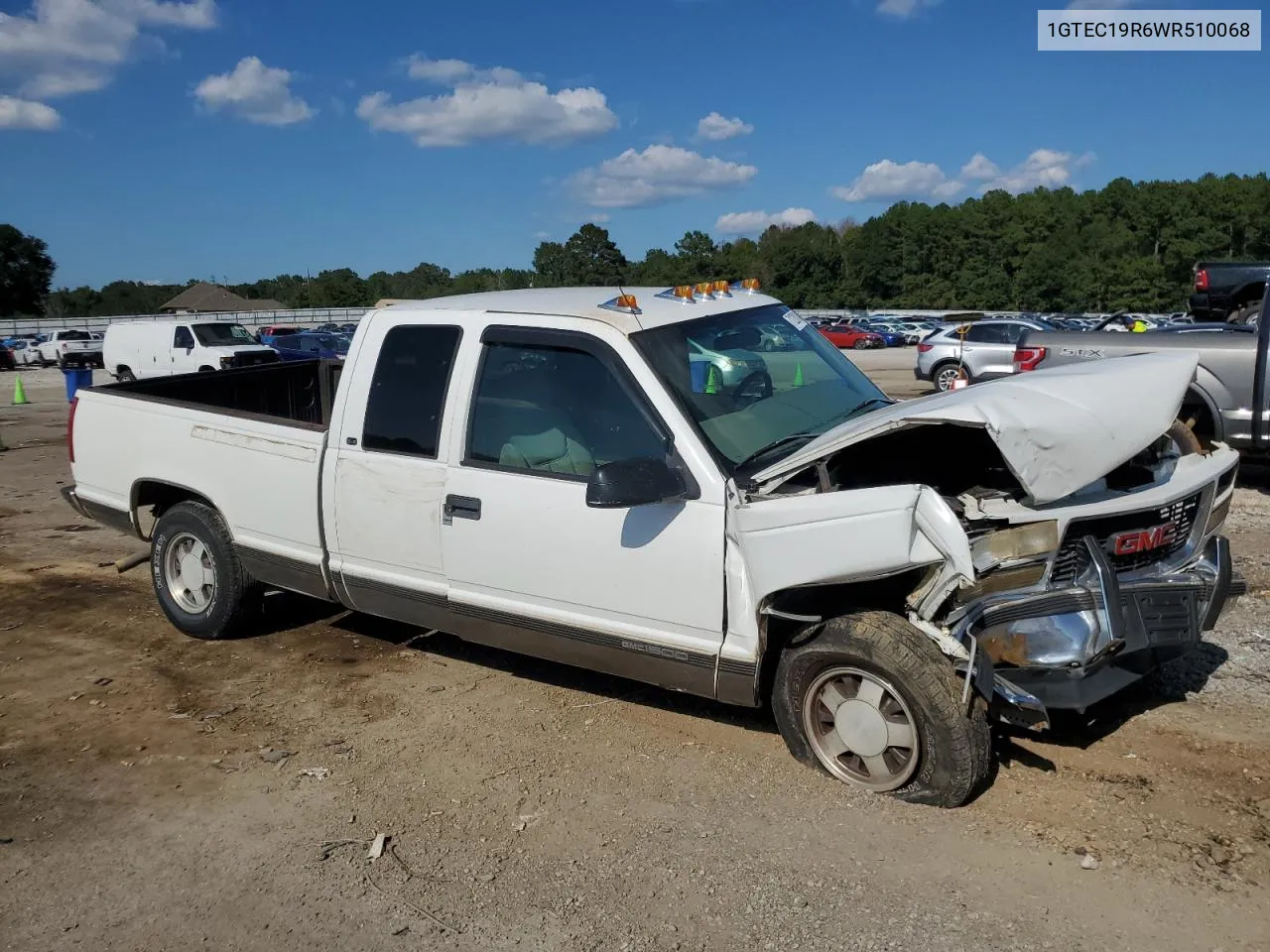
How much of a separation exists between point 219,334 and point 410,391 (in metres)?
24.9

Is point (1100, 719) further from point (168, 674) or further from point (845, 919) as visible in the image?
point (168, 674)

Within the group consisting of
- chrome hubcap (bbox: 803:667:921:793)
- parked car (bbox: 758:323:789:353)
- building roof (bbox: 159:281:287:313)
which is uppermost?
building roof (bbox: 159:281:287:313)

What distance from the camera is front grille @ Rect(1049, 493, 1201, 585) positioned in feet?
12.0

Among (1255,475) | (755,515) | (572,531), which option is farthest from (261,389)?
(1255,475)

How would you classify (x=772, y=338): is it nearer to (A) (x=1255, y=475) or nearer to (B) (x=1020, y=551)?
(B) (x=1020, y=551)

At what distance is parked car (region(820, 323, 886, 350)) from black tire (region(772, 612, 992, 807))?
167 ft

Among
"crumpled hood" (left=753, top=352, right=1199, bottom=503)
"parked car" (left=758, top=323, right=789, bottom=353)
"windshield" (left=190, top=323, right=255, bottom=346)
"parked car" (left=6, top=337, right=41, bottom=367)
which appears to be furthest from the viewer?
"parked car" (left=6, top=337, right=41, bottom=367)

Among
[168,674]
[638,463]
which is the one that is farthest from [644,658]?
[168,674]

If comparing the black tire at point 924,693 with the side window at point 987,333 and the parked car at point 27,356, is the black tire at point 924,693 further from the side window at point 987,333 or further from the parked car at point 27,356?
the parked car at point 27,356

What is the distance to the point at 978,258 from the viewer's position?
110125 mm

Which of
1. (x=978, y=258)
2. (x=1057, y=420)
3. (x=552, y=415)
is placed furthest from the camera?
(x=978, y=258)

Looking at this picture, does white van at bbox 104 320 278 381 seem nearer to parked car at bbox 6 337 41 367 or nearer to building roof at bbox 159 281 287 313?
parked car at bbox 6 337 41 367

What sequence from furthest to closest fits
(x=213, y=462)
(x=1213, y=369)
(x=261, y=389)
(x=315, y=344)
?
1. (x=315, y=344)
2. (x=1213, y=369)
3. (x=261, y=389)
4. (x=213, y=462)

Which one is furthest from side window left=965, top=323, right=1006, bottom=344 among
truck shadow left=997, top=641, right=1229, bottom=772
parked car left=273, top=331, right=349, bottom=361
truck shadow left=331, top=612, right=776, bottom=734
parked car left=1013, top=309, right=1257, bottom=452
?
truck shadow left=331, top=612, right=776, bottom=734
